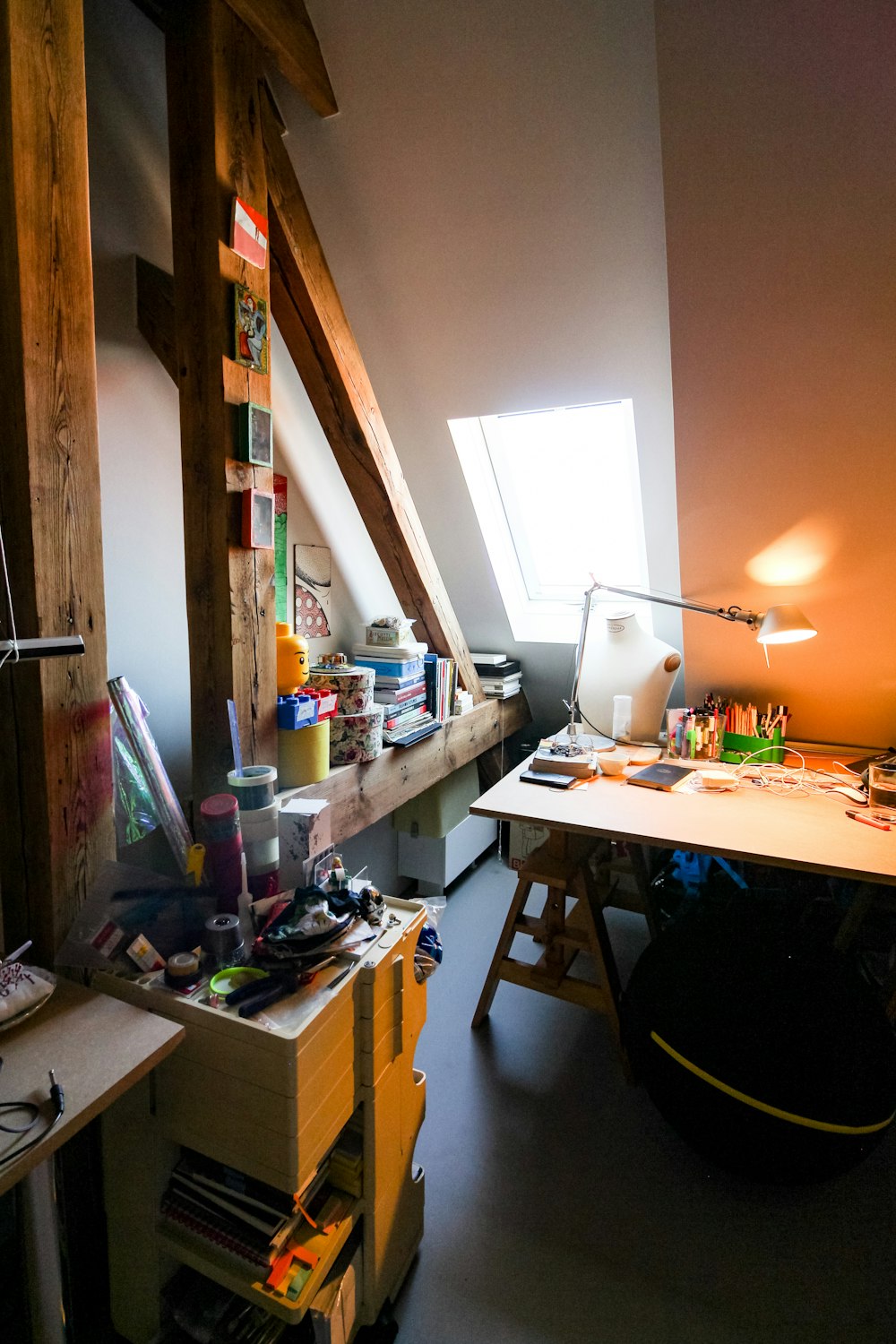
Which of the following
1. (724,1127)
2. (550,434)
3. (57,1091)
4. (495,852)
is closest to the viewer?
(57,1091)

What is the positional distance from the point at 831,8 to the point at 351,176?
4.09ft

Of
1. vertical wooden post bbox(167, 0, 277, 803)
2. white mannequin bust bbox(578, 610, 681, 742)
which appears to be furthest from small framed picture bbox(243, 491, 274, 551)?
white mannequin bust bbox(578, 610, 681, 742)

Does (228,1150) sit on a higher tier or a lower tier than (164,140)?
lower

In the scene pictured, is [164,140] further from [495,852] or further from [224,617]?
[495,852]

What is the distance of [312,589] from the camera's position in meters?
2.50

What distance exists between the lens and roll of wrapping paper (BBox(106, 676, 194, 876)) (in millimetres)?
1367

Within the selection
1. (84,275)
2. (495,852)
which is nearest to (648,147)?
(84,275)

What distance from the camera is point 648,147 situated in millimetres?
1740

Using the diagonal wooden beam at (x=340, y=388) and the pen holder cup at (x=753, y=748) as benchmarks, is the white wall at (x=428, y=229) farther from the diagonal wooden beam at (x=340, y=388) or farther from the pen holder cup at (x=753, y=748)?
the pen holder cup at (x=753, y=748)

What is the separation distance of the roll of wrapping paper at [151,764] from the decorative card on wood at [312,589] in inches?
41.2

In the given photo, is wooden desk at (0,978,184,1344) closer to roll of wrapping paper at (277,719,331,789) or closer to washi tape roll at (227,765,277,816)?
washi tape roll at (227,765,277,816)

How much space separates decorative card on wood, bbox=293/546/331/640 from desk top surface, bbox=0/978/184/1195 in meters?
1.49

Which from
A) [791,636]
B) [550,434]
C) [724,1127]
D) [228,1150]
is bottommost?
[724,1127]

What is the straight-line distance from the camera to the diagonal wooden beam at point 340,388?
1916 mm
